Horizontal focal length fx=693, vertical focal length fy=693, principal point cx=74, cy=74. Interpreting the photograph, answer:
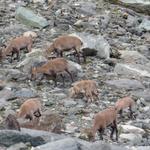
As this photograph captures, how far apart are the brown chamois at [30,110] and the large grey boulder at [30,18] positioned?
33.4ft

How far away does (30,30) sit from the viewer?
2562cm

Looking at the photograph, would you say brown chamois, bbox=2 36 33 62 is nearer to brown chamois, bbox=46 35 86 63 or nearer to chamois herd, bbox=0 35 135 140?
chamois herd, bbox=0 35 135 140

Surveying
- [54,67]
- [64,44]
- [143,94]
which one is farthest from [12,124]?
[64,44]

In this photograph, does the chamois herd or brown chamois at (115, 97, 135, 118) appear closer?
the chamois herd

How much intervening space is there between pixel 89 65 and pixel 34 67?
2.45 metres

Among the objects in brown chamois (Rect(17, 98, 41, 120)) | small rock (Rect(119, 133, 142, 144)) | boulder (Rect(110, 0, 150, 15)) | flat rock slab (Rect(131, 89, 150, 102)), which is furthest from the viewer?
boulder (Rect(110, 0, 150, 15))

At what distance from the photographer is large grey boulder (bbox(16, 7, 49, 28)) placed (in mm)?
26225

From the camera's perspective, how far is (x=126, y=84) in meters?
20.0

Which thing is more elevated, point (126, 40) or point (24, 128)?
point (24, 128)

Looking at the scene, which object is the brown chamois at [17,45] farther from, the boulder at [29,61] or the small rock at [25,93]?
the small rock at [25,93]

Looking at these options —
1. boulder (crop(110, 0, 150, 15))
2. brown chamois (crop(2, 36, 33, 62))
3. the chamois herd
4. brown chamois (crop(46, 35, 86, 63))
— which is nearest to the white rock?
the chamois herd

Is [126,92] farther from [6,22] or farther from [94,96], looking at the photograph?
[6,22]

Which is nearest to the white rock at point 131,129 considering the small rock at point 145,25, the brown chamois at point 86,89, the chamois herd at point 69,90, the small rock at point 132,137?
the small rock at point 132,137

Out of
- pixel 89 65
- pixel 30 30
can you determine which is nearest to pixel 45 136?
pixel 89 65
